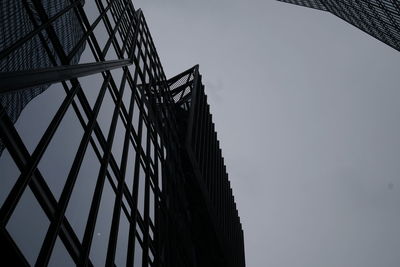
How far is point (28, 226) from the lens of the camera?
709 centimetres

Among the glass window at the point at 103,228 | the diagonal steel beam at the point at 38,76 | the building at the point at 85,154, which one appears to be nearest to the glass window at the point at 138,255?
the building at the point at 85,154

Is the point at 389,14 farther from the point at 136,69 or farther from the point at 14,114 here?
the point at 14,114

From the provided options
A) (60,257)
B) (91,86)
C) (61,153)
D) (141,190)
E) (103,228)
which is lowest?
(60,257)

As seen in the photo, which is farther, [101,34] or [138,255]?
[101,34]

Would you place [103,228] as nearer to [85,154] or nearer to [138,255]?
[85,154]

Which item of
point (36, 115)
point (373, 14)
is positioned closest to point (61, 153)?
point (36, 115)

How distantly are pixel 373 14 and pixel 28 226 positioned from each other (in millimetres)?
48914

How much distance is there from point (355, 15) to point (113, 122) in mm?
49620

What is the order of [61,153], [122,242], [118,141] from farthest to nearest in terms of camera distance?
1. [118,141]
2. [122,242]
3. [61,153]

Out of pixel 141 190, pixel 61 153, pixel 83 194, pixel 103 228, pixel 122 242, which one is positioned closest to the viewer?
pixel 61 153

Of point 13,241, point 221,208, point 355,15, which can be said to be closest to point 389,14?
point 355,15

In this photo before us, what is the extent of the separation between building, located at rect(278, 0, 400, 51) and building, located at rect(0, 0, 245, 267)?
29.6m

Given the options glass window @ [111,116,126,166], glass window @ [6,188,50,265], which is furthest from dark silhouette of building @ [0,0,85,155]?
glass window @ [111,116,126,166]

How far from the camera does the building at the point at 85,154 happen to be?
7.21 metres
